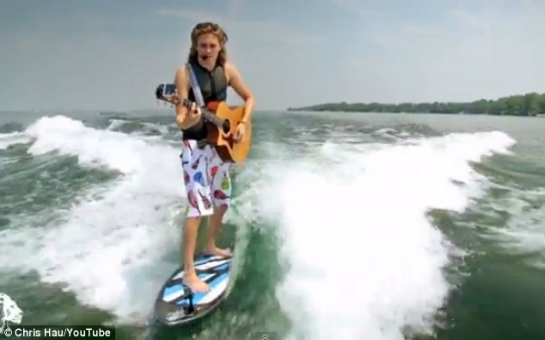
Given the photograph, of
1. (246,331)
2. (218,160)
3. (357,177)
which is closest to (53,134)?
(357,177)

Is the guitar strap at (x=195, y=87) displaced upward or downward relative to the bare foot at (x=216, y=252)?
upward

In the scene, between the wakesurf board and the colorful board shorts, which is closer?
the wakesurf board

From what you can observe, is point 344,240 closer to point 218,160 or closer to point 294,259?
point 294,259

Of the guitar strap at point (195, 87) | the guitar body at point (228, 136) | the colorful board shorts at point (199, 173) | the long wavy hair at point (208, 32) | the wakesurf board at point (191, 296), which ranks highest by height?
the long wavy hair at point (208, 32)

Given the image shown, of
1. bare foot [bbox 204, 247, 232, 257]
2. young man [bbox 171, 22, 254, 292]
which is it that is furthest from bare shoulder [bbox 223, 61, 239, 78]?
bare foot [bbox 204, 247, 232, 257]

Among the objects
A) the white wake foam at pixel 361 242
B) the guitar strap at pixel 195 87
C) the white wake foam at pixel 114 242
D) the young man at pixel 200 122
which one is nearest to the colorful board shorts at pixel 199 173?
the young man at pixel 200 122

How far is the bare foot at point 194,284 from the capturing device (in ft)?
10.6

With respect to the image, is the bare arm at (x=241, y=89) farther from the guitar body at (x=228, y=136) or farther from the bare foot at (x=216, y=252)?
the bare foot at (x=216, y=252)

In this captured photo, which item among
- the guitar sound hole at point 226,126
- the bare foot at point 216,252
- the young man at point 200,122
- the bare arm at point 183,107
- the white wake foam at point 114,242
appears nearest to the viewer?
the bare arm at point 183,107

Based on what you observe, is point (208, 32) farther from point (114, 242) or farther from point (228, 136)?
point (114, 242)

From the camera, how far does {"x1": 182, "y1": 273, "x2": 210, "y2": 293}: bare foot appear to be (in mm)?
3233

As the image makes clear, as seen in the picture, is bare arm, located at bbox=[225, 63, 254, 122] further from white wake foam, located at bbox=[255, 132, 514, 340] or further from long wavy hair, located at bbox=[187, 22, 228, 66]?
white wake foam, located at bbox=[255, 132, 514, 340]

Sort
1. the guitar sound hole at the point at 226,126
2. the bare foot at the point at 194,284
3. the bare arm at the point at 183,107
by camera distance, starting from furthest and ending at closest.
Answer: the guitar sound hole at the point at 226,126
the bare foot at the point at 194,284
the bare arm at the point at 183,107

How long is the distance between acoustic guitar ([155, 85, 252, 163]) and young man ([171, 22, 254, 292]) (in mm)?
43
